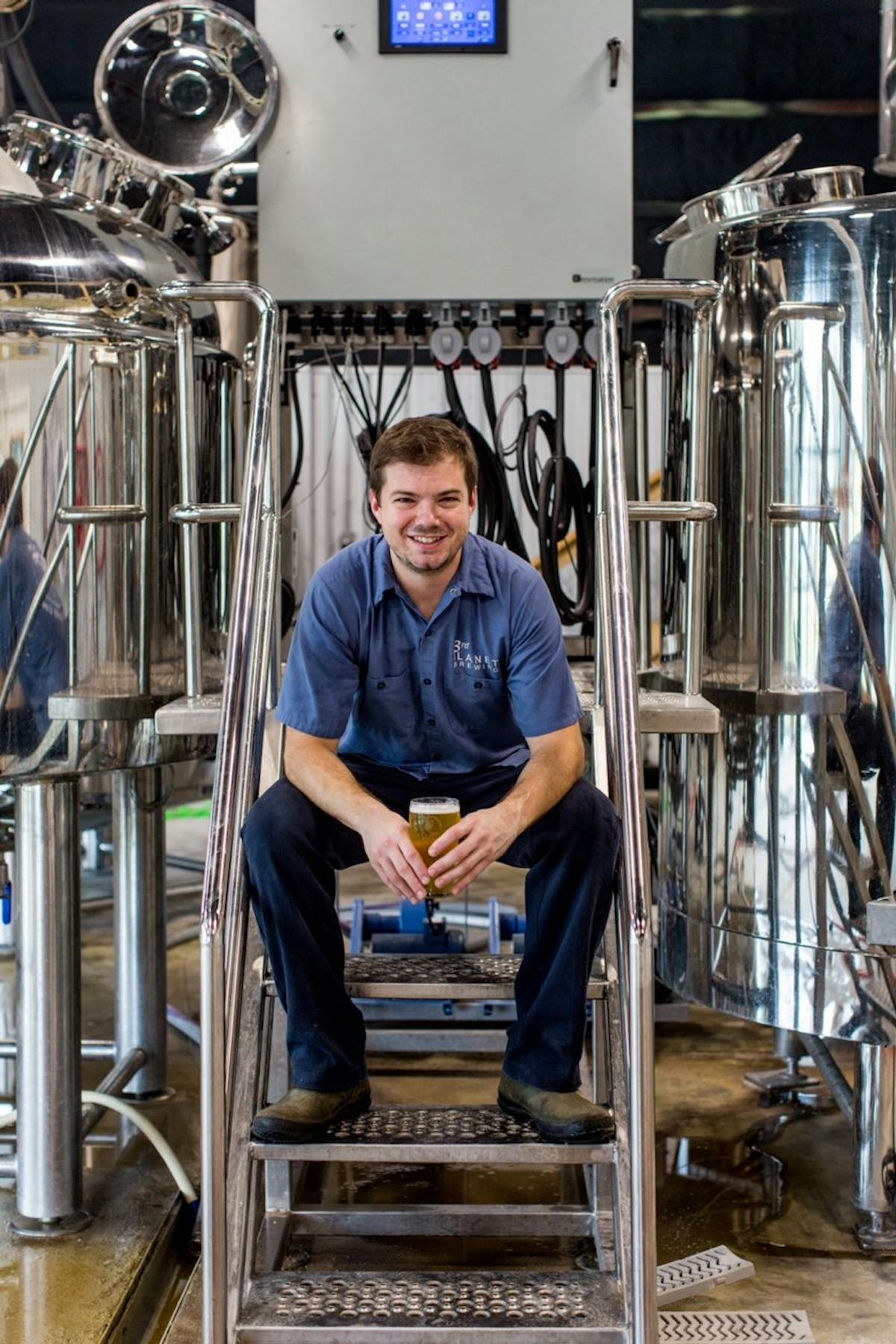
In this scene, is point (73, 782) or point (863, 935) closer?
point (863, 935)

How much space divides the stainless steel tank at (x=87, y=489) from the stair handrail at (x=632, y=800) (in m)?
0.97

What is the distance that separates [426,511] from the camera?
8.96 feet

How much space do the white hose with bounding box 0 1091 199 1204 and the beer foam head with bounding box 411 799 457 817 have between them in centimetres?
135

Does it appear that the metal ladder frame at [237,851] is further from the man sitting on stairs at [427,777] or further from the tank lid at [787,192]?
the tank lid at [787,192]

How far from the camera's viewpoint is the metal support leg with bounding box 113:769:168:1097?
3898mm

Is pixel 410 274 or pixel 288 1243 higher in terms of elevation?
pixel 410 274

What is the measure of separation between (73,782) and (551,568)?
1382 millimetres

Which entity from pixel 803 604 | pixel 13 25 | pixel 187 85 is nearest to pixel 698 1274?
pixel 803 604

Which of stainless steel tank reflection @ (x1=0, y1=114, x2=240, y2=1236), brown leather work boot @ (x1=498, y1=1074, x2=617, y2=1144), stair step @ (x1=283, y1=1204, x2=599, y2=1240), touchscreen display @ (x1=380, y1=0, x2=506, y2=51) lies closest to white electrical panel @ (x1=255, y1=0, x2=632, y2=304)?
touchscreen display @ (x1=380, y1=0, x2=506, y2=51)

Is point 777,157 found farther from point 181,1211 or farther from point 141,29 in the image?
point 181,1211

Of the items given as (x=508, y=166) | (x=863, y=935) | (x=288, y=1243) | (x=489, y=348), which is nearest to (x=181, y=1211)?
(x=288, y=1243)

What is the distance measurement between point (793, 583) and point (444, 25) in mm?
1655

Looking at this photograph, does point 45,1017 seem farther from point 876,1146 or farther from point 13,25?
point 13,25

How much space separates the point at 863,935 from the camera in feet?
10.0
